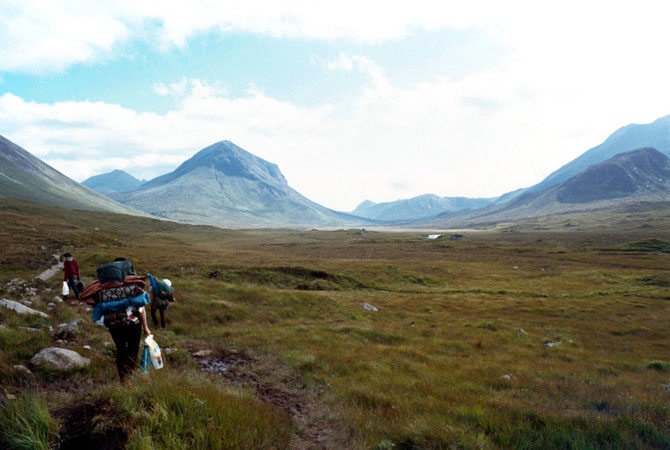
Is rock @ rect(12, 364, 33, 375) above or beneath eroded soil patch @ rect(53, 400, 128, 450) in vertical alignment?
beneath

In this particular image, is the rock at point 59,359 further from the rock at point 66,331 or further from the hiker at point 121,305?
the rock at point 66,331

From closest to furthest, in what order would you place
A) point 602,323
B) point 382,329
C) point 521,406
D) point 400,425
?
point 400,425
point 521,406
point 382,329
point 602,323

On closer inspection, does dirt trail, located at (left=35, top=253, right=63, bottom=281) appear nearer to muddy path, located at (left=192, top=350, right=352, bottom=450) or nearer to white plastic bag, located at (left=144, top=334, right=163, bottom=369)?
muddy path, located at (left=192, top=350, right=352, bottom=450)

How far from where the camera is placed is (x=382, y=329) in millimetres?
20516

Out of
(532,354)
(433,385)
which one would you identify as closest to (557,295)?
(532,354)

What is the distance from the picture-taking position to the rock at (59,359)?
8.41 metres

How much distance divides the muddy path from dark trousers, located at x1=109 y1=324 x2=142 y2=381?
10.5 ft

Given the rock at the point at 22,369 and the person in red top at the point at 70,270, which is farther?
the person in red top at the point at 70,270

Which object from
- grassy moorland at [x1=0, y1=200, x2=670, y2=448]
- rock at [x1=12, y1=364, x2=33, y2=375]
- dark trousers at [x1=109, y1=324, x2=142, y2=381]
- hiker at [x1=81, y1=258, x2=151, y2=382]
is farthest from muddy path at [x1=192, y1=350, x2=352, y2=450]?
rock at [x1=12, y1=364, x2=33, y2=375]

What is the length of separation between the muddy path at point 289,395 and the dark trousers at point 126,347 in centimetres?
320

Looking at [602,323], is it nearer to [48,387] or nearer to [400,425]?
[400,425]

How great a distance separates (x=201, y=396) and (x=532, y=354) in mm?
18610

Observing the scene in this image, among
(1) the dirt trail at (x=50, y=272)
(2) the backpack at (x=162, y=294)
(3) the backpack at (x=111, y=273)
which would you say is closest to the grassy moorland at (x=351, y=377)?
(1) the dirt trail at (x=50, y=272)

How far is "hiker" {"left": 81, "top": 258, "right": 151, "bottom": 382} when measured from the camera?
720 cm
